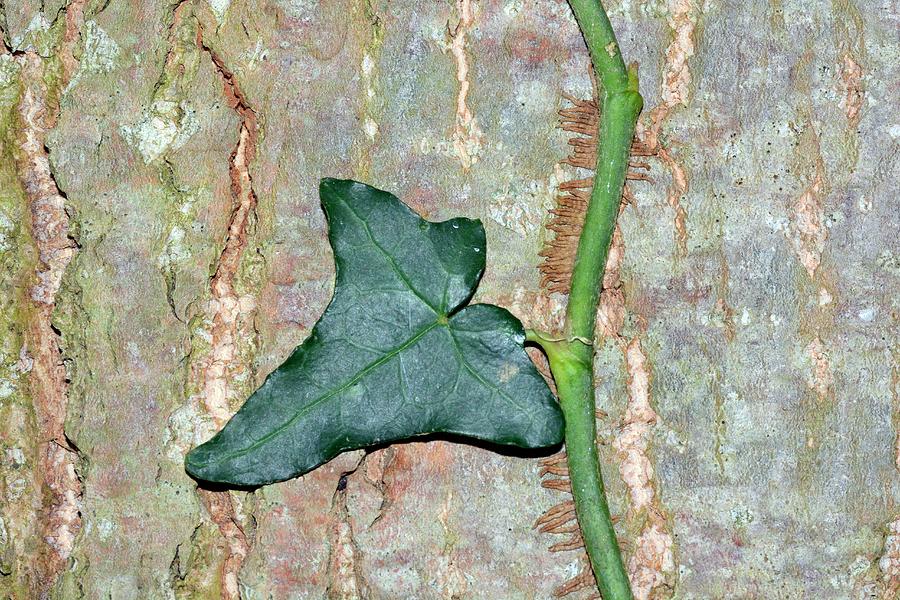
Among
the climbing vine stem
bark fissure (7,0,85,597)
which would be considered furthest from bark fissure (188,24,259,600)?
the climbing vine stem

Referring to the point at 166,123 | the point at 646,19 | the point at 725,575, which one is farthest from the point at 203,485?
A: the point at 646,19

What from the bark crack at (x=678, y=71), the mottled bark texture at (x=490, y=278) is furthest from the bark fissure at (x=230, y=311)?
the bark crack at (x=678, y=71)

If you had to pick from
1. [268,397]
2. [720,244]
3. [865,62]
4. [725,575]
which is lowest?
[725,575]

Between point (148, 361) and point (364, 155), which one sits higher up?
point (364, 155)

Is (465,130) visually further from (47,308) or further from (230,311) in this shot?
(47,308)

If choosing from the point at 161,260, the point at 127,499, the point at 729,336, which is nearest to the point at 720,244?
the point at 729,336

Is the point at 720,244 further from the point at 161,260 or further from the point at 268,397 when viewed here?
the point at 161,260
